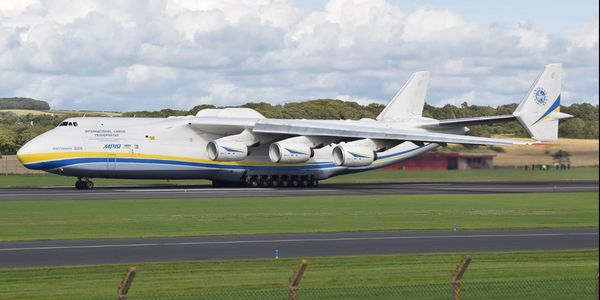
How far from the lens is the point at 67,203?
1725 inches

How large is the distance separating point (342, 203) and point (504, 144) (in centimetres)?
1032

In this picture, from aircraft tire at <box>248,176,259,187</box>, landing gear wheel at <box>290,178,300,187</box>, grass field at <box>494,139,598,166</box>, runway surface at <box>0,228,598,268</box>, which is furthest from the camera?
landing gear wheel at <box>290,178,300,187</box>

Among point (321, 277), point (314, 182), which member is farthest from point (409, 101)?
point (321, 277)

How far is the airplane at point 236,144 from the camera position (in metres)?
52.6

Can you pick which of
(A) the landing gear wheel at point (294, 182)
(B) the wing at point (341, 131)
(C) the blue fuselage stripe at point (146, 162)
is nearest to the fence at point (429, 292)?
(B) the wing at point (341, 131)

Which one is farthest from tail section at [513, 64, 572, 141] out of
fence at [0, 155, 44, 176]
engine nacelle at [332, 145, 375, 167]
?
fence at [0, 155, 44, 176]

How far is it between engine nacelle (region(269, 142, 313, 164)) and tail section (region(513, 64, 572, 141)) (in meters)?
11.4

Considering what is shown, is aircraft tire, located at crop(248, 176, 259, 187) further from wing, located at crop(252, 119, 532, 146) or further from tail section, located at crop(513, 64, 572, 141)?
tail section, located at crop(513, 64, 572, 141)

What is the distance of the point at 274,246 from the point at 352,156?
29036mm

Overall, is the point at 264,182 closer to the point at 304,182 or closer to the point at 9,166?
the point at 304,182

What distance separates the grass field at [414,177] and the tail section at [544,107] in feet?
12.8

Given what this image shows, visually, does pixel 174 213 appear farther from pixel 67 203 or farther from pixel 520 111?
pixel 520 111

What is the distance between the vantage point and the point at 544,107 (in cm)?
5353

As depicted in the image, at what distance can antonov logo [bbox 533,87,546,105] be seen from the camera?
55.8 metres
